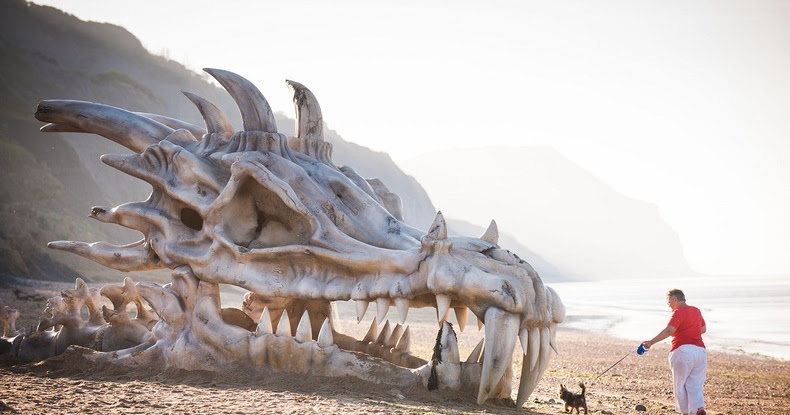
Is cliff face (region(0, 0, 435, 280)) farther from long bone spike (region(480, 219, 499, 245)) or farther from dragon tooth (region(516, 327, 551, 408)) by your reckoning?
dragon tooth (region(516, 327, 551, 408))

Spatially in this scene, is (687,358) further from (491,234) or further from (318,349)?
(318,349)

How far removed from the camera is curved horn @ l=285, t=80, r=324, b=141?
6621 mm

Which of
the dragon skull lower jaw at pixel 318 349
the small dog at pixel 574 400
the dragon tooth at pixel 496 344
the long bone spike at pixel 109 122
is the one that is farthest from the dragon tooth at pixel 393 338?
the long bone spike at pixel 109 122

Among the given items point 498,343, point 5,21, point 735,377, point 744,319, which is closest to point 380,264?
point 498,343

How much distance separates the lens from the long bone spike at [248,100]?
6469mm

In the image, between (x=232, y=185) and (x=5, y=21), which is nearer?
(x=232, y=185)

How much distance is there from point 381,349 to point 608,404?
2.81 meters

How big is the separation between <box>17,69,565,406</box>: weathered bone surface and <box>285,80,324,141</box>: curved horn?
0.01m

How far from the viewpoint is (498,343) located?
4.83m

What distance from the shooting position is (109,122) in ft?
22.5

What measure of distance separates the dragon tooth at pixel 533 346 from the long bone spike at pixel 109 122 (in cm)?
394

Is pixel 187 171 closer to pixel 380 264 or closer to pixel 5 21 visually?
pixel 380 264

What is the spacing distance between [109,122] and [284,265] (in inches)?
98.6

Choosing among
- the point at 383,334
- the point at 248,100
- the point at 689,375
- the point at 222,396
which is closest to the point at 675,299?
the point at 689,375
